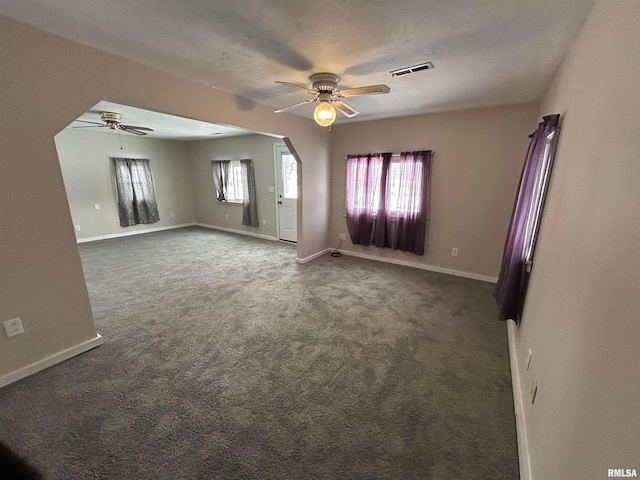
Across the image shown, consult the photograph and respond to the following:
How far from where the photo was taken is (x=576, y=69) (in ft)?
5.27

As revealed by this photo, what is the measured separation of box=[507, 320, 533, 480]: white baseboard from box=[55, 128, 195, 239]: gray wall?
24.1ft

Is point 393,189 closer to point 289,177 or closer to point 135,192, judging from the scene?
point 289,177

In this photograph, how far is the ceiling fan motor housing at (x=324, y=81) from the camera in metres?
2.34

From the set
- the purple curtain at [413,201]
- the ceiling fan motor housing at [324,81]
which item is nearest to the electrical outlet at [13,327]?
the ceiling fan motor housing at [324,81]

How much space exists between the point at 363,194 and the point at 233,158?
12.3 ft

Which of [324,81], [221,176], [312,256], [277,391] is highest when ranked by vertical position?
[324,81]

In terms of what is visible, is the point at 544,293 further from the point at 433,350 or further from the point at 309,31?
the point at 309,31

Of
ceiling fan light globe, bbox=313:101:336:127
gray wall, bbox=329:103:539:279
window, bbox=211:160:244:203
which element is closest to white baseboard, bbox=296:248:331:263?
gray wall, bbox=329:103:539:279

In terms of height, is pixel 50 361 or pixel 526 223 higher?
pixel 526 223

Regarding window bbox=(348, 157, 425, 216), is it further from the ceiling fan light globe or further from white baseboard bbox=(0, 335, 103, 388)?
white baseboard bbox=(0, 335, 103, 388)

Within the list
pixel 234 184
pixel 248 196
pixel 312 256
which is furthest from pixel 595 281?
pixel 234 184

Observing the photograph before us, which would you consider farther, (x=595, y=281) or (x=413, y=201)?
(x=413, y=201)

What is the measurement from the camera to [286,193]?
18.8 ft

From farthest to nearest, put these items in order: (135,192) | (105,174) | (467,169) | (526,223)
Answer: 1. (135,192)
2. (105,174)
3. (467,169)
4. (526,223)
